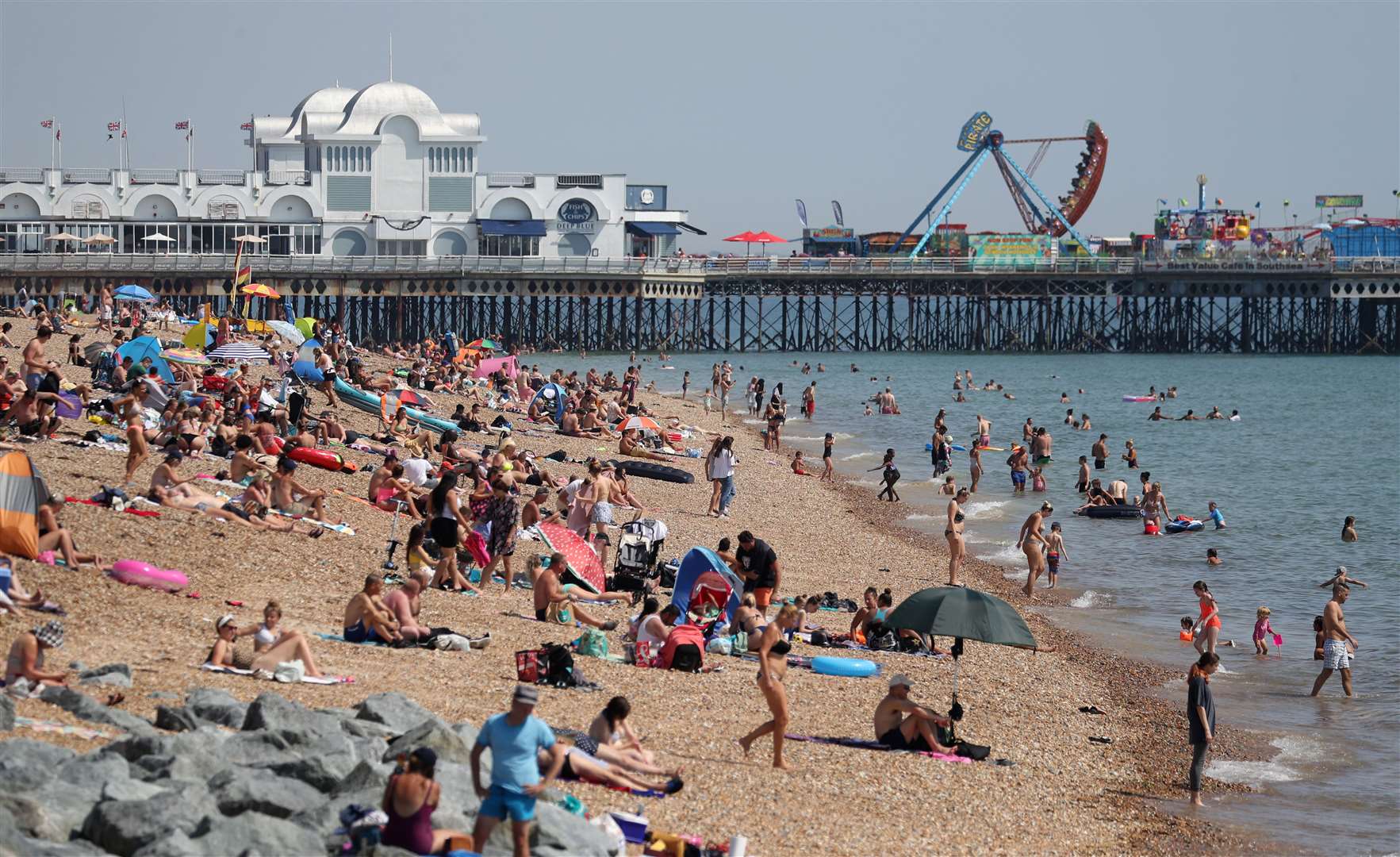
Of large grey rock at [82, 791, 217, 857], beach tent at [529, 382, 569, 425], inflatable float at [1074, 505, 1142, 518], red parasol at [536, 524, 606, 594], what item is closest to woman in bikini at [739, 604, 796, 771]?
large grey rock at [82, 791, 217, 857]

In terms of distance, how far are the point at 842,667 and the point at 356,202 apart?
48.5 metres

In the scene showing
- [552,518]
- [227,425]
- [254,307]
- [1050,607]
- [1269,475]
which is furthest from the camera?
[254,307]

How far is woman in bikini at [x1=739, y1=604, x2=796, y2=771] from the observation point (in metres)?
9.70

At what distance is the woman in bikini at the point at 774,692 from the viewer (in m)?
9.70

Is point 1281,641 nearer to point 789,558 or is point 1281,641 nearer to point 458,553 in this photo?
point 789,558

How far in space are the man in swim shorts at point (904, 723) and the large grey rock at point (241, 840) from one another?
194 inches

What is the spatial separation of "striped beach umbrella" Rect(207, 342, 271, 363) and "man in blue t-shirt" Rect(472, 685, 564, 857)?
66.1 feet

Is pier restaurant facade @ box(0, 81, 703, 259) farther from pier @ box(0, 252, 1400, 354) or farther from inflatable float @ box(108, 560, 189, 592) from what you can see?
inflatable float @ box(108, 560, 189, 592)

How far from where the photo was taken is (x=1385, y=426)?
45.9 metres

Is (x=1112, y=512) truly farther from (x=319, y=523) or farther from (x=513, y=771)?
(x=513, y=771)

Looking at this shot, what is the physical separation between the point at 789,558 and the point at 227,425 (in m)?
6.60

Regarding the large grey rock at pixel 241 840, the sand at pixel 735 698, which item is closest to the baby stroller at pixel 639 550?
the sand at pixel 735 698

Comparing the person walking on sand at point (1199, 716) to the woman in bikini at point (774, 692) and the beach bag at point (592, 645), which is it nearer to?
the woman in bikini at point (774, 692)

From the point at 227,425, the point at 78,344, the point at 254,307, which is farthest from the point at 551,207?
the point at 227,425
